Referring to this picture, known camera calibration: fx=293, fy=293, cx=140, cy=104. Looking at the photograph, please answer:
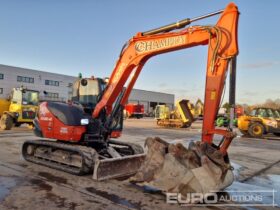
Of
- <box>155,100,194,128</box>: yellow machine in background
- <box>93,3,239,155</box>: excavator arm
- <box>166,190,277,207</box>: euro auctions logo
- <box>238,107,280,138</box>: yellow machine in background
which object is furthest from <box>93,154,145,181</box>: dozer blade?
<box>155,100,194,128</box>: yellow machine in background

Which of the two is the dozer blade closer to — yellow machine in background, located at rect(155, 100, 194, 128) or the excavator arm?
the excavator arm

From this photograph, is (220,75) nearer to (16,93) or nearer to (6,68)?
(16,93)

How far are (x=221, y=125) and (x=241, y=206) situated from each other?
23.0 m

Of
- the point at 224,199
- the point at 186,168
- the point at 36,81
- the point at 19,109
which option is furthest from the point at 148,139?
the point at 36,81

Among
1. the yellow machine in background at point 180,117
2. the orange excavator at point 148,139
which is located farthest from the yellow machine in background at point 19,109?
the yellow machine in background at point 180,117

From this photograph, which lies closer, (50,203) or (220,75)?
(50,203)

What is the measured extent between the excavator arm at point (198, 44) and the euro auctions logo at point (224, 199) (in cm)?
83

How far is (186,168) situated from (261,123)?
1624 centimetres

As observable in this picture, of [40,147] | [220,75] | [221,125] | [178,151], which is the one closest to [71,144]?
[40,147]

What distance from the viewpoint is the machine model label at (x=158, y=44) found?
593 cm

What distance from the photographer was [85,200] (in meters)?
4.85

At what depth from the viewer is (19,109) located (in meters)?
16.8

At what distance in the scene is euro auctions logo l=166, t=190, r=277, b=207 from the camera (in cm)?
482

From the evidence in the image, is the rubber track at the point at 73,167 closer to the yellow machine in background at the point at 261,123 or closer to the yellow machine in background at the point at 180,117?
the yellow machine in background at the point at 261,123
